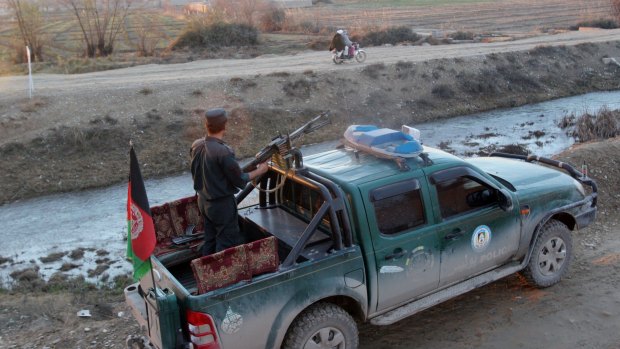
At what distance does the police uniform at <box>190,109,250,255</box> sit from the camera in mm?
5207

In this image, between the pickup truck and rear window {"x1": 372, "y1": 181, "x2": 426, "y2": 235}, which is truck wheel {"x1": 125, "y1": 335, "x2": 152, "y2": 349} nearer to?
the pickup truck

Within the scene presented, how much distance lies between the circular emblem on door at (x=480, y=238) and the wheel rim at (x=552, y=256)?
3.00 feet

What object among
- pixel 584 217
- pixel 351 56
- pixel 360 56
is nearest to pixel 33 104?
pixel 351 56

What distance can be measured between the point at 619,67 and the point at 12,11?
2793 cm

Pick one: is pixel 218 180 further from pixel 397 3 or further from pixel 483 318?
pixel 397 3

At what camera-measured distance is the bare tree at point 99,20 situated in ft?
101

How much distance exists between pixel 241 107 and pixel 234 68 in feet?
18.6

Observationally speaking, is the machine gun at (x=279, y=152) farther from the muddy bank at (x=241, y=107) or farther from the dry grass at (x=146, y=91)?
the dry grass at (x=146, y=91)

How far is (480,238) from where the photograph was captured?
604 cm

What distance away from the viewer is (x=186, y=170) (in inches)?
633

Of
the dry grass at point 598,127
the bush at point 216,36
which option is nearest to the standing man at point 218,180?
the dry grass at point 598,127

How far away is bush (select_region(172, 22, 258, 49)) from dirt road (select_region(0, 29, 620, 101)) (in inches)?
192

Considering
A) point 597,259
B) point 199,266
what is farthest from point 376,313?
point 597,259

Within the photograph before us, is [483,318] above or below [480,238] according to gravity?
below
